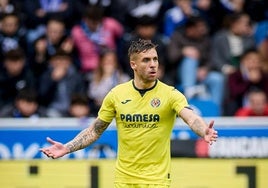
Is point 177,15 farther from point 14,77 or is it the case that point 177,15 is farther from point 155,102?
point 155,102

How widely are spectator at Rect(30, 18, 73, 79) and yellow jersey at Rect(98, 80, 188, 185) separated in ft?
18.0

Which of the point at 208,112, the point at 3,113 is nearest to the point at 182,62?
the point at 208,112

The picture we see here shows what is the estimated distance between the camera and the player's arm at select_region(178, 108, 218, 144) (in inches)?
270

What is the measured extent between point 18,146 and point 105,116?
2662 mm

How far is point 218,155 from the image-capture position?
9828 mm

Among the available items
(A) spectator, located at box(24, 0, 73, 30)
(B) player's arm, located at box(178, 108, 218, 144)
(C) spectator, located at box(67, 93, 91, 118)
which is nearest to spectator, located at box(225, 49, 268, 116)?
(C) spectator, located at box(67, 93, 91, 118)

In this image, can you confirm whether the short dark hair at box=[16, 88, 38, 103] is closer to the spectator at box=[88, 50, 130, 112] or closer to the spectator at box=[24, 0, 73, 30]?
the spectator at box=[88, 50, 130, 112]

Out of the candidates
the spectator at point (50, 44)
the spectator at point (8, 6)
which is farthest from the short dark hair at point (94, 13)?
the spectator at point (8, 6)

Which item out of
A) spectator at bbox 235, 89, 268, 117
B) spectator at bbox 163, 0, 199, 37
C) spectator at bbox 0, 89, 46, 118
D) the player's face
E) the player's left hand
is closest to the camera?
the player's left hand

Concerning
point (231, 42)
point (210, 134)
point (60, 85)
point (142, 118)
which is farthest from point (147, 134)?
point (231, 42)

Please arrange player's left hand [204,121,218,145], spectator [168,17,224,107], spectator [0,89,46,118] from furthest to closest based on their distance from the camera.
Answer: spectator [168,17,224,107], spectator [0,89,46,118], player's left hand [204,121,218,145]

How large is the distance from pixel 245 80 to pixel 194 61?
86cm

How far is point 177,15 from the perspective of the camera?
13172 millimetres

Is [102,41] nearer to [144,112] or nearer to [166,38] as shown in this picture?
[166,38]
